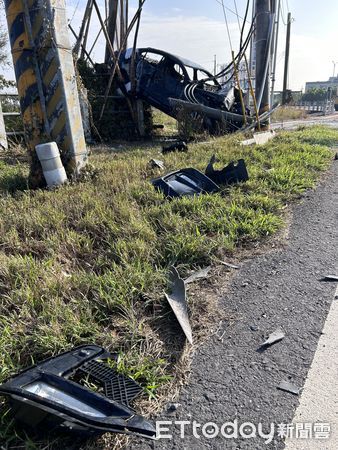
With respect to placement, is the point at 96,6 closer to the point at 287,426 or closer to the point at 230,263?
the point at 230,263

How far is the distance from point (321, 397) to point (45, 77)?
161 inches

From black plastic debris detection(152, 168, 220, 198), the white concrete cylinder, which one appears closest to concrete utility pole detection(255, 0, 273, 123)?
black plastic debris detection(152, 168, 220, 198)

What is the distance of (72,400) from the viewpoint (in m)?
1.19

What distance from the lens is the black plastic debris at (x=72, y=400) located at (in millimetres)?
1114

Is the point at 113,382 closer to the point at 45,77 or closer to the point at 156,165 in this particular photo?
the point at 156,165

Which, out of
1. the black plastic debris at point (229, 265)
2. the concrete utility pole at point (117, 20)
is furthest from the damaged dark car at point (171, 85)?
the black plastic debris at point (229, 265)

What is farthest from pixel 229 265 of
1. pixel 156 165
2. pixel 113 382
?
pixel 156 165

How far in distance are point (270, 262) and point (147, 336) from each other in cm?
114

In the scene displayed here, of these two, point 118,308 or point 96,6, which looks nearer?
point 118,308

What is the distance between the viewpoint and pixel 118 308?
1.77m

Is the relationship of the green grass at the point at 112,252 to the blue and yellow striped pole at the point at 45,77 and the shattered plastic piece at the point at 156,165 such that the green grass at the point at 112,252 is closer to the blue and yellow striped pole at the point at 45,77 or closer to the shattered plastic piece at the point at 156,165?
the shattered plastic piece at the point at 156,165

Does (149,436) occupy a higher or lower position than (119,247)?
lower

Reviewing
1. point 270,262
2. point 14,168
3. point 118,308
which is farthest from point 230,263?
point 14,168

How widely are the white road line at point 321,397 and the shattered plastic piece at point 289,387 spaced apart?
0.08 feet
